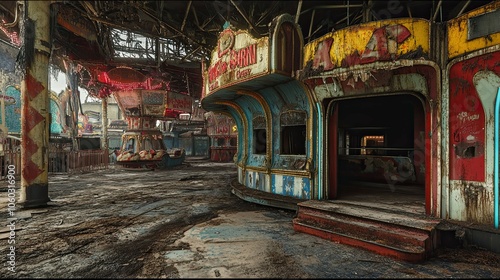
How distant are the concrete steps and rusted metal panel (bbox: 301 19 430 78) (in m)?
2.83

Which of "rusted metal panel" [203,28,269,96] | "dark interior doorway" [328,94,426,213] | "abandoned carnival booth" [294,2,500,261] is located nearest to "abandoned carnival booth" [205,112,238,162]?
"dark interior doorway" [328,94,426,213]

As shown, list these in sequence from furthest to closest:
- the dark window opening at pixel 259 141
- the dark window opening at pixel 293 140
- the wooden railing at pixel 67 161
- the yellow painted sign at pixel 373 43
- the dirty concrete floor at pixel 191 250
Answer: the wooden railing at pixel 67 161 → the dark window opening at pixel 259 141 → the dark window opening at pixel 293 140 → the yellow painted sign at pixel 373 43 → the dirty concrete floor at pixel 191 250

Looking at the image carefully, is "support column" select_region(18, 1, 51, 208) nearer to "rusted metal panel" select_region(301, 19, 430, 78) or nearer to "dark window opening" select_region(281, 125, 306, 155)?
"dark window opening" select_region(281, 125, 306, 155)

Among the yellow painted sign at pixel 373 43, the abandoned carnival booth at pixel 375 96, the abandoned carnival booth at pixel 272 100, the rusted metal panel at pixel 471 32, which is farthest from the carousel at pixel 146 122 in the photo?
the rusted metal panel at pixel 471 32

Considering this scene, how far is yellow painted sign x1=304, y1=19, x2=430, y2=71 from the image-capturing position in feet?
14.7

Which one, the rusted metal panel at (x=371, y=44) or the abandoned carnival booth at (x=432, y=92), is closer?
the abandoned carnival booth at (x=432, y=92)

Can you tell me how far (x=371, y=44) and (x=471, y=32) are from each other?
1461 millimetres

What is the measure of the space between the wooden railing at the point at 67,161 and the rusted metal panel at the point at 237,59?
1157cm

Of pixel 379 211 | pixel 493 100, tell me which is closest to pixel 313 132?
pixel 379 211

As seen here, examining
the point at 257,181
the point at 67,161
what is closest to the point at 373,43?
the point at 257,181

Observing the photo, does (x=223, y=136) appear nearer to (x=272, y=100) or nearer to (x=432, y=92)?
(x=272, y=100)

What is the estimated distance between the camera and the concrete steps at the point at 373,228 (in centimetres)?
375

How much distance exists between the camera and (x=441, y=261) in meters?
3.68

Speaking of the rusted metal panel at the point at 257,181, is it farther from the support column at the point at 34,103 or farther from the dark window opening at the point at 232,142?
the dark window opening at the point at 232,142
